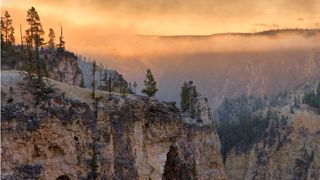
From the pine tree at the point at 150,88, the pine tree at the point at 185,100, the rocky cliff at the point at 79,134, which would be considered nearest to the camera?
the rocky cliff at the point at 79,134

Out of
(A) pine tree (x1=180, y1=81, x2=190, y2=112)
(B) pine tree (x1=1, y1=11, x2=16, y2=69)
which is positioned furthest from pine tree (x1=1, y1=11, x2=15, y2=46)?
(A) pine tree (x1=180, y1=81, x2=190, y2=112)

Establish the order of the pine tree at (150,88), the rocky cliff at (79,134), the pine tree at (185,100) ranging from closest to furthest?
the rocky cliff at (79,134) → the pine tree at (150,88) → the pine tree at (185,100)

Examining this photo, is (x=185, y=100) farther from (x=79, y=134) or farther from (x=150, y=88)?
(x=79, y=134)

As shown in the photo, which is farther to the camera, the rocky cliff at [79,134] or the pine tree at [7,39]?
the pine tree at [7,39]

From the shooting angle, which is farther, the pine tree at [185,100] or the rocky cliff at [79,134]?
the pine tree at [185,100]

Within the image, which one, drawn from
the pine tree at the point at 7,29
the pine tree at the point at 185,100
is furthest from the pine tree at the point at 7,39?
the pine tree at the point at 185,100

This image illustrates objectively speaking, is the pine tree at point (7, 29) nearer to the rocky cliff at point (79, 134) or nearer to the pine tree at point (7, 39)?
the pine tree at point (7, 39)

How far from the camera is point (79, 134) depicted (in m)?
83.6

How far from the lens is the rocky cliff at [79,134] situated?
77750mm

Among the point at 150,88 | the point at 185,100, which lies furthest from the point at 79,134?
the point at 185,100

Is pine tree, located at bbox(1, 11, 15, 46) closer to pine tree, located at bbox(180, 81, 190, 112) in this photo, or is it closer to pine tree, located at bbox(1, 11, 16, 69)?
pine tree, located at bbox(1, 11, 16, 69)

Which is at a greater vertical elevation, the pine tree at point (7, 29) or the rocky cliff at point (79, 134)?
the pine tree at point (7, 29)

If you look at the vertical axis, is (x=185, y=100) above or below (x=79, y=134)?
above

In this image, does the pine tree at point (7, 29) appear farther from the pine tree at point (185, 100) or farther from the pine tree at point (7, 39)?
the pine tree at point (185, 100)
